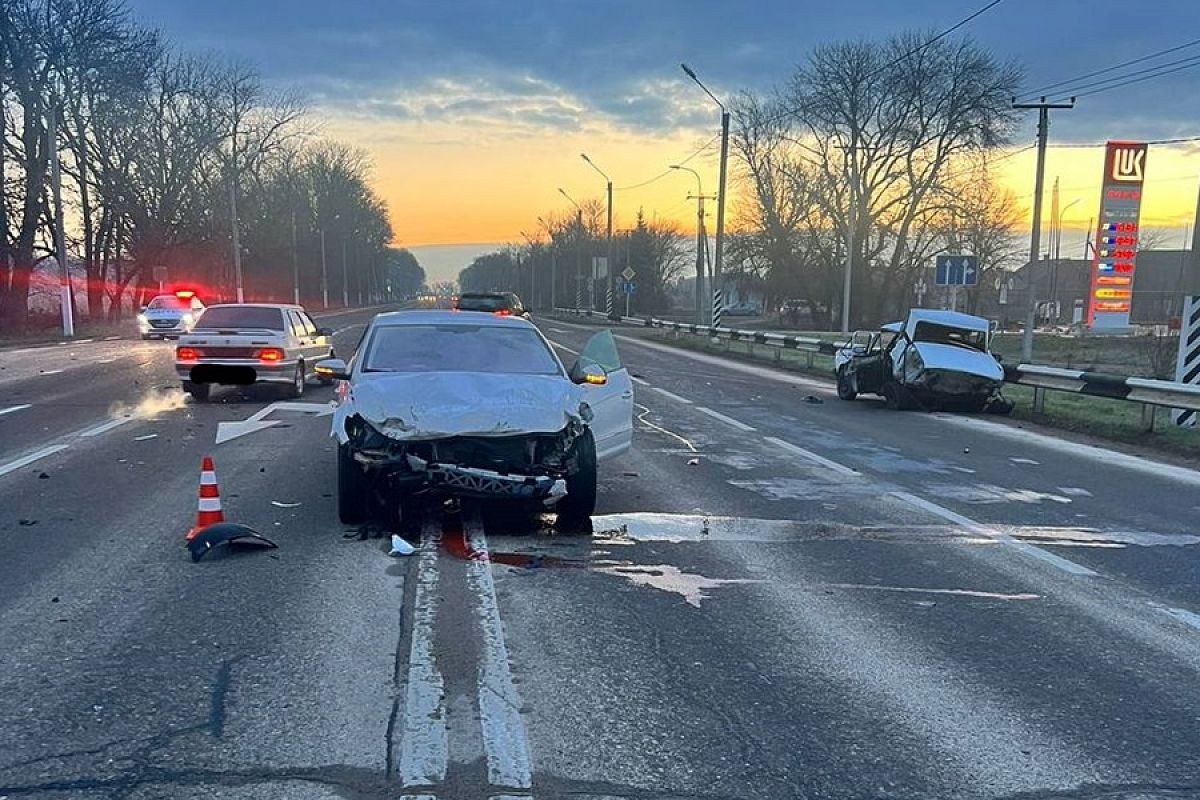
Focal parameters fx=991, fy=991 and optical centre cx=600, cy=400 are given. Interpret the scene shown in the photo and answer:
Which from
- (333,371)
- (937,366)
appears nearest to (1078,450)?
(937,366)

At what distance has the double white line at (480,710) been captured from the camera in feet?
11.4

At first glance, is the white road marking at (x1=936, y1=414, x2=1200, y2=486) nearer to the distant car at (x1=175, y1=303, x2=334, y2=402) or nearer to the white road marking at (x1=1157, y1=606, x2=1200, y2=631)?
the white road marking at (x1=1157, y1=606, x2=1200, y2=631)

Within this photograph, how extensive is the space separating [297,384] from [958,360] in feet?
35.7

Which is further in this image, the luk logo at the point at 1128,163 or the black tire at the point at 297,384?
the luk logo at the point at 1128,163

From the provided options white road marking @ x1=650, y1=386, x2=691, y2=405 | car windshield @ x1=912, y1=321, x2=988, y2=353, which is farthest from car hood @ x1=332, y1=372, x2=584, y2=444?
car windshield @ x1=912, y1=321, x2=988, y2=353

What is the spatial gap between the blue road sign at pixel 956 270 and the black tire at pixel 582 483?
63.5 feet

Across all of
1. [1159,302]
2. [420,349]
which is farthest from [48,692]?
[1159,302]

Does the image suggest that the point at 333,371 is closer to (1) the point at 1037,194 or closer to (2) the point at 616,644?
(2) the point at 616,644

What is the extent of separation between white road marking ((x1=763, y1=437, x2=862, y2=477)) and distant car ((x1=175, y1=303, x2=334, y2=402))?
26.7 ft

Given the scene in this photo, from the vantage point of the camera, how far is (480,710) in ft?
13.1

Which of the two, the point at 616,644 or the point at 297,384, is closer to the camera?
the point at 616,644

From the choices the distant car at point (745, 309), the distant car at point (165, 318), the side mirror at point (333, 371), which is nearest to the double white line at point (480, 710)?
the side mirror at point (333, 371)

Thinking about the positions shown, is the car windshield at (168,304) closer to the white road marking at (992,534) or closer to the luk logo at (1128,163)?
the white road marking at (992,534)

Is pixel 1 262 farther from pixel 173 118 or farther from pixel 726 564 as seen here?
pixel 726 564
